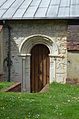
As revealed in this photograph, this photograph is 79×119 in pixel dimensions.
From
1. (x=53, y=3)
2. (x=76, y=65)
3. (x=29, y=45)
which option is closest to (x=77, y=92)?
(x=76, y=65)

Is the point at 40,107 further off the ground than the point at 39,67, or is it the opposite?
the point at 39,67

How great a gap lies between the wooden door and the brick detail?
165cm

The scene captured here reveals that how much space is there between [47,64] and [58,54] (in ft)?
3.19

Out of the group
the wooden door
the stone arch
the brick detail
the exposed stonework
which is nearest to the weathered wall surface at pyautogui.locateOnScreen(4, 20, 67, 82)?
the exposed stonework

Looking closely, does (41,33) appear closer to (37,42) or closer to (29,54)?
(37,42)

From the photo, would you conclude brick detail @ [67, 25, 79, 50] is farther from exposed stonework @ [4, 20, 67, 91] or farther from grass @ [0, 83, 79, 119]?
grass @ [0, 83, 79, 119]

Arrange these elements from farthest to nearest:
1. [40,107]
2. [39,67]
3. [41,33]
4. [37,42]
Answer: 1. [39,67]
2. [37,42]
3. [41,33]
4. [40,107]

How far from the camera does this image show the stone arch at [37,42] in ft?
40.3

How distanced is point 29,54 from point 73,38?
2498mm

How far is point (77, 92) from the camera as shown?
9.22m

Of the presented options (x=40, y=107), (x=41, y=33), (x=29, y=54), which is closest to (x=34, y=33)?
(x=41, y=33)

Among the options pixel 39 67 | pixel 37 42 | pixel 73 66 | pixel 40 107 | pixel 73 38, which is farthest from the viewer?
pixel 39 67

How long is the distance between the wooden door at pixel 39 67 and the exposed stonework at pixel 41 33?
2.22 feet

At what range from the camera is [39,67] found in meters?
13.0
